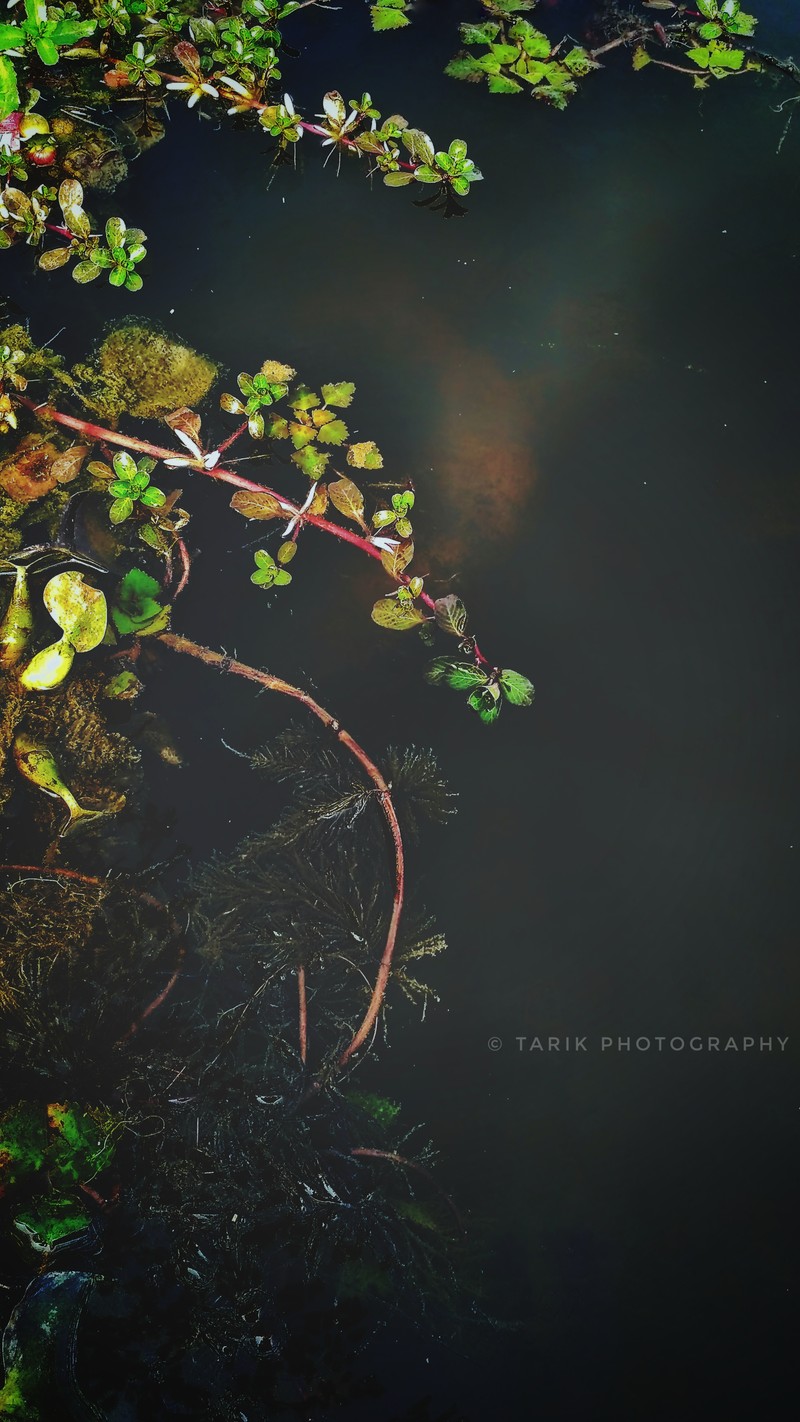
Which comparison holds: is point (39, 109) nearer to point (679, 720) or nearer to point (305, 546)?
point (305, 546)

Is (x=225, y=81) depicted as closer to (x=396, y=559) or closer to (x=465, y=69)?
(x=465, y=69)

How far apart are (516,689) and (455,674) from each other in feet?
0.25

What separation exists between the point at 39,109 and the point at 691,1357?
5.77 feet

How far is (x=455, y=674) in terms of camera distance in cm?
99

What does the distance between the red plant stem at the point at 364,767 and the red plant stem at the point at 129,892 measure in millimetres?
220

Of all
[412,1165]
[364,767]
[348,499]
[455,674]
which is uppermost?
[348,499]

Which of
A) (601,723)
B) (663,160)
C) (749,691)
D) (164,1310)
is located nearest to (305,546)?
(601,723)

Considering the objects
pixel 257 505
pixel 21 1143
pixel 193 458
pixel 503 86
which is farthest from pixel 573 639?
pixel 21 1143

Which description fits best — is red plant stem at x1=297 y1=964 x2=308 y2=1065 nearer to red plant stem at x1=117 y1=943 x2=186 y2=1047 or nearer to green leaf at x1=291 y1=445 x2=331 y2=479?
red plant stem at x1=117 y1=943 x2=186 y2=1047

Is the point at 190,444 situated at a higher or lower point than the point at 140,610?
higher

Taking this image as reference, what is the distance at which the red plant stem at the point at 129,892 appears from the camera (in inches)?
37.9

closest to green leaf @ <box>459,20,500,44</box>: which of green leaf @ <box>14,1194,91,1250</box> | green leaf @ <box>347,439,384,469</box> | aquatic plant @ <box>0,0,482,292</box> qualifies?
aquatic plant @ <box>0,0,482,292</box>

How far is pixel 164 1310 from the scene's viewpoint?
0.91m

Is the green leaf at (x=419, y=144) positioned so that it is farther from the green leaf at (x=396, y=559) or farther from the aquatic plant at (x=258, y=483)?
the green leaf at (x=396, y=559)
